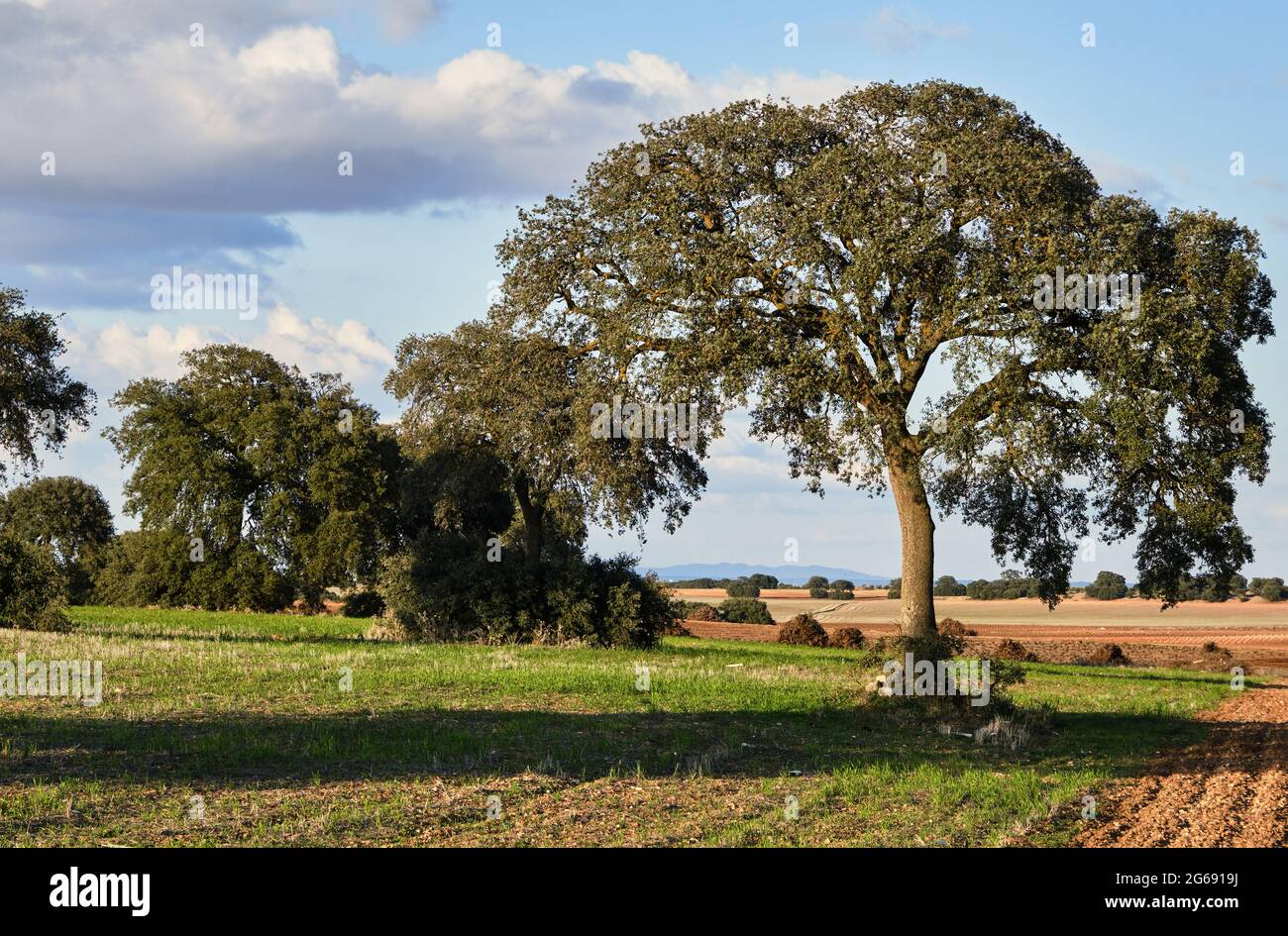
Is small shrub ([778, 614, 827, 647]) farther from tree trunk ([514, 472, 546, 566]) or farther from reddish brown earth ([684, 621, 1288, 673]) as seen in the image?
tree trunk ([514, 472, 546, 566])

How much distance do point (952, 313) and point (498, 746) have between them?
1347 cm

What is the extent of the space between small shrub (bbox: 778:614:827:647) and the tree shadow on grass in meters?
31.6

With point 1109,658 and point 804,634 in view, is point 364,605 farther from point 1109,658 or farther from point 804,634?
point 1109,658

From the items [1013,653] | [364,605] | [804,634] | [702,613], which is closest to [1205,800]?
[1013,653]

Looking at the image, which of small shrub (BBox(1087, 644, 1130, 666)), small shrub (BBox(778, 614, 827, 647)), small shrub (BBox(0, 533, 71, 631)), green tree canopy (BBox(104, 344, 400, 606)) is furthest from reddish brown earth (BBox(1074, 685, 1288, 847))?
green tree canopy (BBox(104, 344, 400, 606))

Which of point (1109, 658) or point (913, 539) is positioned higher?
point (913, 539)

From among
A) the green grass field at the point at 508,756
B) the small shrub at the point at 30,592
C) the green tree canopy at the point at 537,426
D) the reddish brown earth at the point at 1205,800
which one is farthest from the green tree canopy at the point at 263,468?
the reddish brown earth at the point at 1205,800

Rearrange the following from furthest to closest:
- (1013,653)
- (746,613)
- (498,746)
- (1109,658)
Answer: (746,613), (1109,658), (1013,653), (498,746)

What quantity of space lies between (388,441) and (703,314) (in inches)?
1670

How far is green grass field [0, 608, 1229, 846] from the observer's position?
12430mm

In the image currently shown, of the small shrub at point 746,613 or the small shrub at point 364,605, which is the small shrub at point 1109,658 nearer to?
the small shrub at point 746,613

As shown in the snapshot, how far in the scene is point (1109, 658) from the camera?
5291 cm

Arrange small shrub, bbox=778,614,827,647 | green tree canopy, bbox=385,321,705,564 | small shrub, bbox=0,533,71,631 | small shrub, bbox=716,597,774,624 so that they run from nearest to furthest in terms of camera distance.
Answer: green tree canopy, bbox=385,321,705,564
small shrub, bbox=0,533,71,631
small shrub, bbox=778,614,827,647
small shrub, bbox=716,597,774,624
